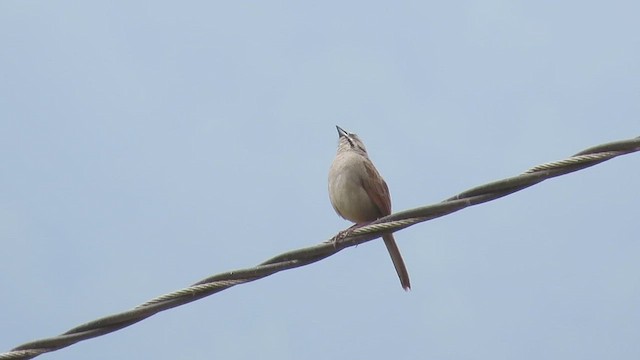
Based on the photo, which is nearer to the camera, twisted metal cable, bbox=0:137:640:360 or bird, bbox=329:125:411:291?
twisted metal cable, bbox=0:137:640:360

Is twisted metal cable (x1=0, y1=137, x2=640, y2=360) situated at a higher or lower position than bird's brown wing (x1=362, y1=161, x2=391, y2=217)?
lower

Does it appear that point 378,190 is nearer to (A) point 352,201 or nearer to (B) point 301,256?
(A) point 352,201

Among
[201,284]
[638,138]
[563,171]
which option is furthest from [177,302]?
[638,138]

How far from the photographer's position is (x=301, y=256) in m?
5.07

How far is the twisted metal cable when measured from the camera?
15.5 feet

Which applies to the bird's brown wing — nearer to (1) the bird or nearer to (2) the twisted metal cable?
(1) the bird

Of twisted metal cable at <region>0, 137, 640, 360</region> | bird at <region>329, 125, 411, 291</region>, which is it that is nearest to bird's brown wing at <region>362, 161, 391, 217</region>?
bird at <region>329, 125, 411, 291</region>

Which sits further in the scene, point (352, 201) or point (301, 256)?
point (352, 201)

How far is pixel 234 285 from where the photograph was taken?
489 centimetres

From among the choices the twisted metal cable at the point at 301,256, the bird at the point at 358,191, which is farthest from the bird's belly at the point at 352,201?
the twisted metal cable at the point at 301,256

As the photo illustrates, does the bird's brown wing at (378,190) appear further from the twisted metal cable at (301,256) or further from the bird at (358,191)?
the twisted metal cable at (301,256)

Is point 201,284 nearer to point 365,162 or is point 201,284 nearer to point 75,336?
point 75,336

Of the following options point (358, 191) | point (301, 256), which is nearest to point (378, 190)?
point (358, 191)

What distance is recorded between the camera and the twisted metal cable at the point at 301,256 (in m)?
4.71
